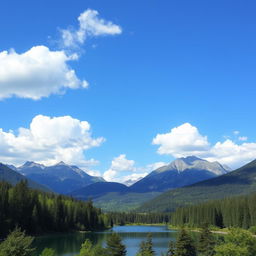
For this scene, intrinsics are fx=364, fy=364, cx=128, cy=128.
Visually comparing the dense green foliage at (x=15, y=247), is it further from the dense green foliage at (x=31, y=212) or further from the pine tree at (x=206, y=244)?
the dense green foliage at (x=31, y=212)

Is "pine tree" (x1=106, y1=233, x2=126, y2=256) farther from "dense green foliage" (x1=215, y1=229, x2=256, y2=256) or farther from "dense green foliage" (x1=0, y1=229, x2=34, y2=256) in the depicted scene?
"dense green foliage" (x1=0, y1=229, x2=34, y2=256)

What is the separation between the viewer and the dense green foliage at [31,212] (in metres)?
135

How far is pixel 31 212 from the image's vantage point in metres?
150

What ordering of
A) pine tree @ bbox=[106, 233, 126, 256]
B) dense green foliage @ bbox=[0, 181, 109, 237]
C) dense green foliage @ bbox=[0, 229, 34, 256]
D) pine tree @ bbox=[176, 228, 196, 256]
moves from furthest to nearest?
dense green foliage @ bbox=[0, 181, 109, 237], pine tree @ bbox=[176, 228, 196, 256], pine tree @ bbox=[106, 233, 126, 256], dense green foliage @ bbox=[0, 229, 34, 256]

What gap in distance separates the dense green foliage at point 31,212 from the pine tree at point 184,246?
79.0 meters

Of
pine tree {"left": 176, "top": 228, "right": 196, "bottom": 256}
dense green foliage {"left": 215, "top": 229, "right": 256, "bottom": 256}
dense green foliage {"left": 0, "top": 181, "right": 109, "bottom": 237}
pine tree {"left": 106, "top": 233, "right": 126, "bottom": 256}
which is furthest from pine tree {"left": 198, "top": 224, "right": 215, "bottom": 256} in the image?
dense green foliage {"left": 0, "top": 181, "right": 109, "bottom": 237}

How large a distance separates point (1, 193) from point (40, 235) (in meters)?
24.8

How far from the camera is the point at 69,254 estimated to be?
305 feet

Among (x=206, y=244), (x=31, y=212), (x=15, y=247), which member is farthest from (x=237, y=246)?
(x=31, y=212)

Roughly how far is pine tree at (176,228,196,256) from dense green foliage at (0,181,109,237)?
7899 centimetres

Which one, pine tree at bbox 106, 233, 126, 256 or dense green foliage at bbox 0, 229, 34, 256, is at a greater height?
dense green foliage at bbox 0, 229, 34, 256

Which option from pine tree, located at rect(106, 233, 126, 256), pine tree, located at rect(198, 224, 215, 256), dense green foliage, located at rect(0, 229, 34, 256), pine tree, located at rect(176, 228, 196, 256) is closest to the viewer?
dense green foliage, located at rect(0, 229, 34, 256)

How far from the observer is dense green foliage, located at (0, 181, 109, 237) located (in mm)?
135375

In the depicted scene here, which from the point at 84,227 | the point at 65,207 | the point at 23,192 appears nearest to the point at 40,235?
the point at 23,192
